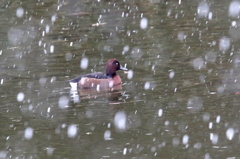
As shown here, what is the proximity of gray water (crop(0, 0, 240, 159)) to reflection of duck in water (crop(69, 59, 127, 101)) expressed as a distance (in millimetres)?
180

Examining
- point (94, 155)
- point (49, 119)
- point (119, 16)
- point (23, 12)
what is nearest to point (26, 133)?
point (49, 119)

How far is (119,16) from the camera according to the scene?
23109mm

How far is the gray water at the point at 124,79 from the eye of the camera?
11.5m

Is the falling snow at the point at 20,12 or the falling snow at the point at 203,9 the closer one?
the falling snow at the point at 203,9

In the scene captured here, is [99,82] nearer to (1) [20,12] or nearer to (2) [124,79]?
(2) [124,79]

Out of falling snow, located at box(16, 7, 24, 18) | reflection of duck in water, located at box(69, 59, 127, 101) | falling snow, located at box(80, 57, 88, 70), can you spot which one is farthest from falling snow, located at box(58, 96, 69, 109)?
falling snow, located at box(16, 7, 24, 18)

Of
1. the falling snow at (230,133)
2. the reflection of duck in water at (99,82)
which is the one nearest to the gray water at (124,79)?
the falling snow at (230,133)

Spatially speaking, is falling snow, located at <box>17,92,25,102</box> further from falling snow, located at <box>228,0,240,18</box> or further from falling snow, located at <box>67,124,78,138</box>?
falling snow, located at <box>228,0,240,18</box>

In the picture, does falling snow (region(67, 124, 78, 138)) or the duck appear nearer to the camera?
falling snow (region(67, 124, 78, 138))

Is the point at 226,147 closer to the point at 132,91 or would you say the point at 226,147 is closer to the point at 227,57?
the point at 132,91

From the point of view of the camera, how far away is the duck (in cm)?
1600

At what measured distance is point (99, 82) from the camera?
16.5 m

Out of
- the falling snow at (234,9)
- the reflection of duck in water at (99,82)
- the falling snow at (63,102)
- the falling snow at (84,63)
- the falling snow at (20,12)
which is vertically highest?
the falling snow at (20,12)

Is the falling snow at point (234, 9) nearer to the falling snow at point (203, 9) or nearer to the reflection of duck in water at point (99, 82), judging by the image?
the falling snow at point (203, 9)
